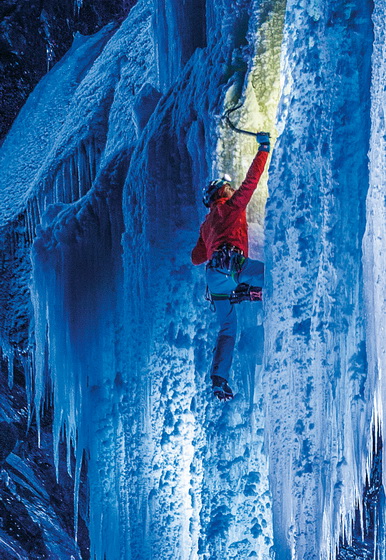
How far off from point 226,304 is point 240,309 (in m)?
0.13

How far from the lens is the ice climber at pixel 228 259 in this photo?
2082mm

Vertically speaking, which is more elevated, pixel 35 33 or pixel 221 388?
pixel 35 33

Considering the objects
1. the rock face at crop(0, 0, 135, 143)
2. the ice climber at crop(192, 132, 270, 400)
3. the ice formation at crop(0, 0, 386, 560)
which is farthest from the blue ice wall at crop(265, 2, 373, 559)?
the rock face at crop(0, 0, 135, 143)

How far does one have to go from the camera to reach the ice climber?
2.08 m

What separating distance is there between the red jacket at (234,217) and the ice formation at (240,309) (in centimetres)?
12

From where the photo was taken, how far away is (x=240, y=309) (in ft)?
7.61

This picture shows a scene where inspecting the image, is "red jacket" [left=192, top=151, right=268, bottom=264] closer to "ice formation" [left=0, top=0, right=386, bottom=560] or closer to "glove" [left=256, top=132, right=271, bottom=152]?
"glove" [left=256, top=132, right=271, bottom=152]

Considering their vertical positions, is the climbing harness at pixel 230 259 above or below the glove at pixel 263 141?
below

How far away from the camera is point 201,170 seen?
7.89ft

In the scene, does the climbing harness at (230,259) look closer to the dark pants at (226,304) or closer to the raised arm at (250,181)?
the dark pants at (226,304)

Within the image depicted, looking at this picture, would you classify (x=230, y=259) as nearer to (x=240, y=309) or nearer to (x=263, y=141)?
(x=240, y=309)

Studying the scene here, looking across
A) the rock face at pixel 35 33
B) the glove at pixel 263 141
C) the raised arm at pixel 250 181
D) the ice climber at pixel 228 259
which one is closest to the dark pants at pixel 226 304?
the ice climber at pixel 228 259

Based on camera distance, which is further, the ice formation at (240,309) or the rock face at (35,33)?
the rock face at (35,33)

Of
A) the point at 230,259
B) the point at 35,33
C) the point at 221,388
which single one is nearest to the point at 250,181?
the point at 230,259
